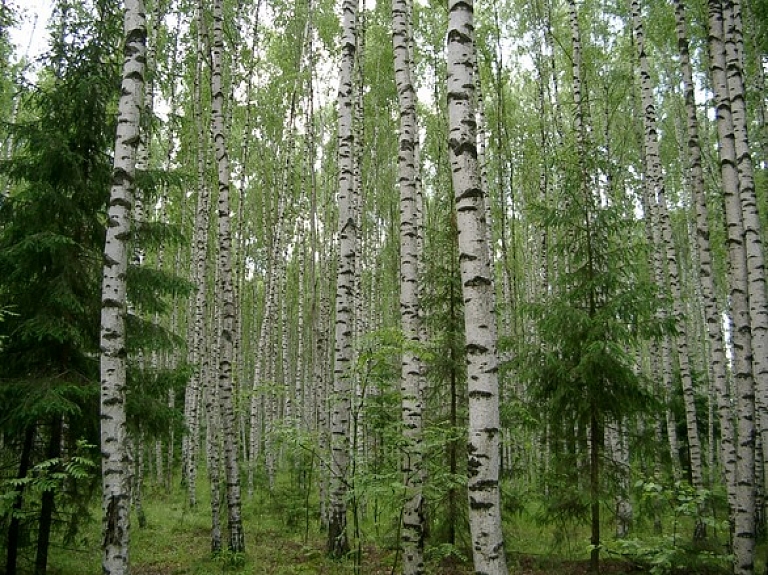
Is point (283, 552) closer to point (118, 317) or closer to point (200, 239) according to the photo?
point (118, 317)

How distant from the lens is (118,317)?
19.6ft

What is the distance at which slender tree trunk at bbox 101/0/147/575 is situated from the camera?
5.65 m

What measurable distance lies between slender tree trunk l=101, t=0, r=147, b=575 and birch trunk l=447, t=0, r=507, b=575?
3672mm

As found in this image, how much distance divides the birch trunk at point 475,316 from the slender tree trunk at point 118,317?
3.67m

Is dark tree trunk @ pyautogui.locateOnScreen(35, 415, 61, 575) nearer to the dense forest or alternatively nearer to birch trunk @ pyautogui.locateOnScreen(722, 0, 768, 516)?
the dense forest

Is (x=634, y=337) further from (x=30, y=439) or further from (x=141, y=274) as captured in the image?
(x=30, y=439)

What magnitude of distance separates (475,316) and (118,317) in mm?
3907

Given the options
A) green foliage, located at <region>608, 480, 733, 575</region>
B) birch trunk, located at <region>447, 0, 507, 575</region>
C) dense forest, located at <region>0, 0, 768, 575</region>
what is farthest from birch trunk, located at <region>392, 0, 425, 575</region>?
green foliage, located at <region>608, 480, 733, 575</region>

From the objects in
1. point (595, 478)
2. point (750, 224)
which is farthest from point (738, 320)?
point (595, 478)

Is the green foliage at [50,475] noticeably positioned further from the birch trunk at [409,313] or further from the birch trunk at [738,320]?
the birch trunk at [738,320]

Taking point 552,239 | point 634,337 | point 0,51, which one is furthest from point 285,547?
point 552,239

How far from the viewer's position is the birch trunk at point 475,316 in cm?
403

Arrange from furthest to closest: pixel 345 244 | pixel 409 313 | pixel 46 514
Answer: pixel 345 244 < pixel 46 514 < pixel 409 313

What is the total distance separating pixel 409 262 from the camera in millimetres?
7168
